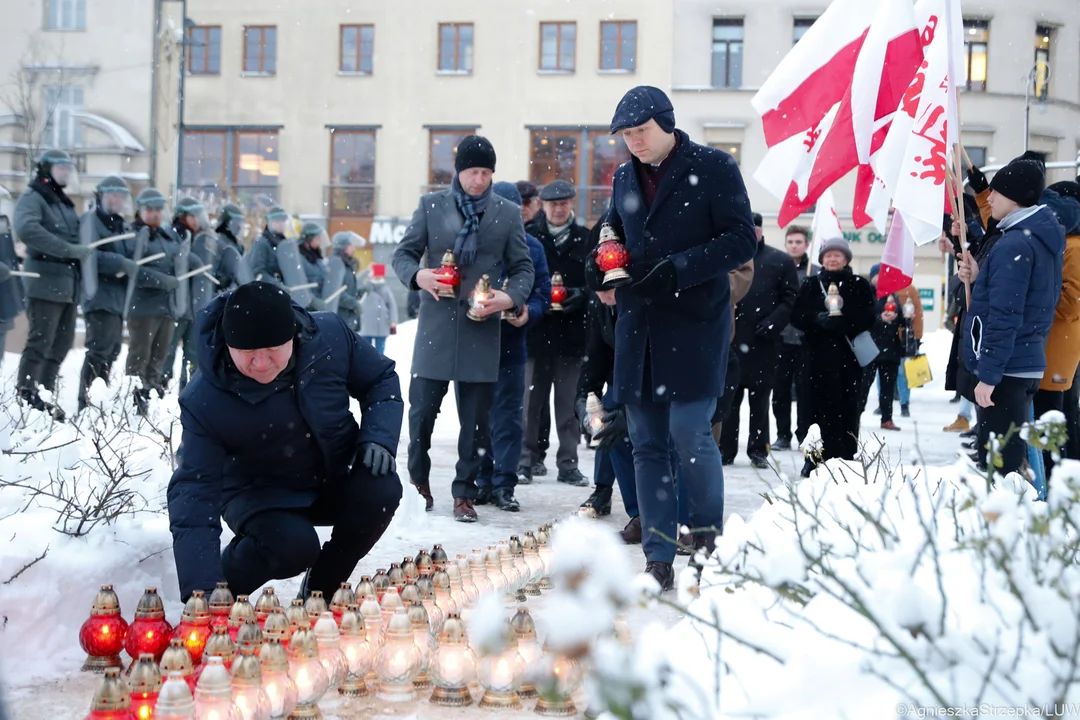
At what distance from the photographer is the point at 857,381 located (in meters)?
7.77

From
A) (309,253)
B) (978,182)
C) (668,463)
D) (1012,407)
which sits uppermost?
(978,182)

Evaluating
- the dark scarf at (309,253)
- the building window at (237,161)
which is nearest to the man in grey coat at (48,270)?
the dark scarf at (309,253)

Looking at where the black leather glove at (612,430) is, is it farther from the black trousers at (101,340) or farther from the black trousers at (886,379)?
the black trousers at (886,379)

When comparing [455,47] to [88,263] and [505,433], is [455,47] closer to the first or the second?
[88,263]

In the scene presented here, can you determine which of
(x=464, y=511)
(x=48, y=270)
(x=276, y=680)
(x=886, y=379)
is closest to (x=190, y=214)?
(x=48, y=270)

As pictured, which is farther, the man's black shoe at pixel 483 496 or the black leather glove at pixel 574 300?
the black leather glove at pixel 574 300

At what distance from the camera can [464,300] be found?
6734 mm

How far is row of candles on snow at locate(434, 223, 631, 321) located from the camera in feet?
15.5

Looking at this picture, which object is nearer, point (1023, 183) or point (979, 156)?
point (1023, 183)

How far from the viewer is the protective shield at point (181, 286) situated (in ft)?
34.8

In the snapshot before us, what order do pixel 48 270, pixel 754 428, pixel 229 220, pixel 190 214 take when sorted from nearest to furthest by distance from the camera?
pixel 48 270
pixel 754 428
pixel 190 214
pixel 229 220

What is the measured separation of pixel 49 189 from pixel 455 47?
26720mm

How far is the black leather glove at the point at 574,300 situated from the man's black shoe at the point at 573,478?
1112 mm

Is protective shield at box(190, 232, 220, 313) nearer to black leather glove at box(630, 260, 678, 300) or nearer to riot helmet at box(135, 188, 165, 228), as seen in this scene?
riot helmet at box(135, 188, 165, 228)
